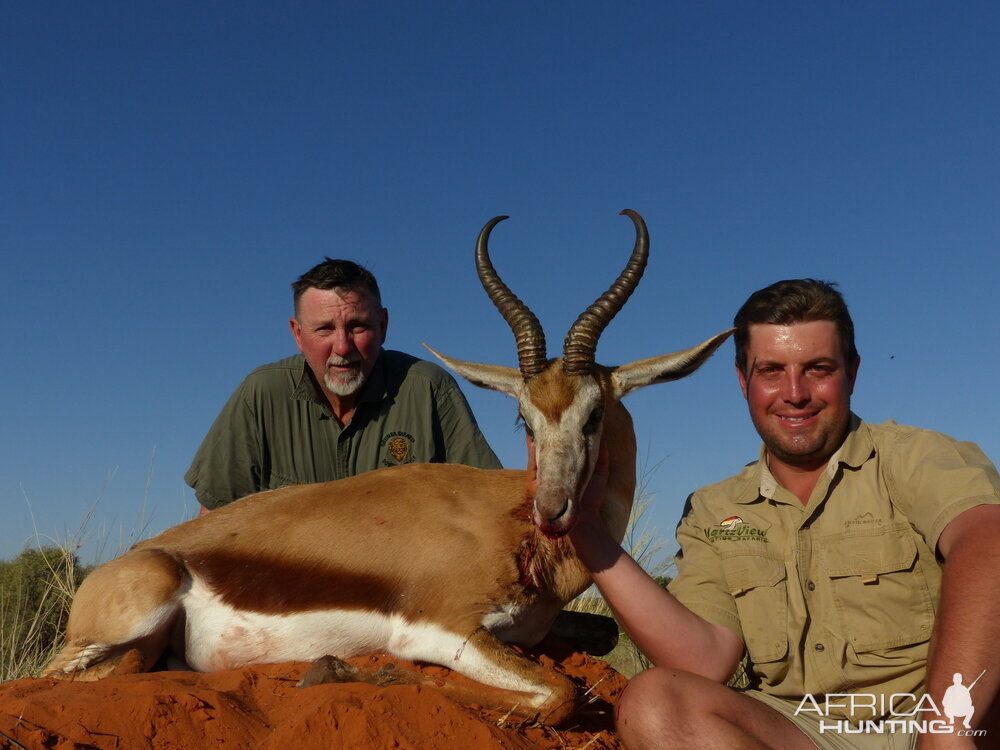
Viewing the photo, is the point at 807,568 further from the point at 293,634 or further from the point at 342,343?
the point at 342,343

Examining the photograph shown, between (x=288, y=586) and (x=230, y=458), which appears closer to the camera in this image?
(x=288, y=586)

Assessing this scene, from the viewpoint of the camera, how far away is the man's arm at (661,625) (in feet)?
14.1

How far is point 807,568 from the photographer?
454cm

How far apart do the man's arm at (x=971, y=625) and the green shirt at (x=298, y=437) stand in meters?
5.18

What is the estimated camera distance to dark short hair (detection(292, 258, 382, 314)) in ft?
26.7

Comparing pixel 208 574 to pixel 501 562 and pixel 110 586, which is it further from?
pixel 501 562

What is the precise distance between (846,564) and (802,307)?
1292 millimetres

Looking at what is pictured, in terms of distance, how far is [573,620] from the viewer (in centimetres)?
653

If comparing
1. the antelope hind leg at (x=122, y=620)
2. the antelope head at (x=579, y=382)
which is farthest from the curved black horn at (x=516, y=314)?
the antelope hind leg at (x=122, y=620)

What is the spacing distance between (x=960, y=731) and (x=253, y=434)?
623 cm

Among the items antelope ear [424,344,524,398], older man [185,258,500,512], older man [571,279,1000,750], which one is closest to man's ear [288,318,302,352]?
older man [185,258,500,512]

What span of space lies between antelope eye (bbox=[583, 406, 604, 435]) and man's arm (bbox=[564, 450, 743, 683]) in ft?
3.71

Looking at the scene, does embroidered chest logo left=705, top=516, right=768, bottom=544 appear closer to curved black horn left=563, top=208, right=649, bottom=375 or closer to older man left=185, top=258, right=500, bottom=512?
curved black horn left=563, top=208, right=649, bottom=375

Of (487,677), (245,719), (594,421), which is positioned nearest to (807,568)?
(594,421)
